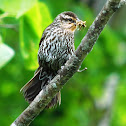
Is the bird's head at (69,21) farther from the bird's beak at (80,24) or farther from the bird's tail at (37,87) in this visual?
the bird's tail at (37,87)

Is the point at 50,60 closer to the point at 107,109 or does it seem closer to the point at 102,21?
the point at 102,21

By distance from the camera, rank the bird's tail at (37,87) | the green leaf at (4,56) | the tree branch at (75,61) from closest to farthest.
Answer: the tree branch at (75,61)
the green leaf at (4,56)
the bird's tail at (37,87)

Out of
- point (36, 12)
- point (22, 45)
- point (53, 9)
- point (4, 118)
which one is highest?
point (53, 9)

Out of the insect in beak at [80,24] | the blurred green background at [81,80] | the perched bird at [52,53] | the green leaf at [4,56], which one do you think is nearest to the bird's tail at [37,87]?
the perched bird at [52,53]

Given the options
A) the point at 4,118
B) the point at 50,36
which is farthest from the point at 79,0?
the point at 50,36

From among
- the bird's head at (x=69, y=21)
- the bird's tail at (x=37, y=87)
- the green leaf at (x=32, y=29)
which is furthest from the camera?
the bird's head at (x=69, y=21)

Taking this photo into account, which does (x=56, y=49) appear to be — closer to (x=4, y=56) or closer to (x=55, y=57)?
(x=55, y=57)

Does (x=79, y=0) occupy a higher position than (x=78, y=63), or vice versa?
(x=79, y=0)

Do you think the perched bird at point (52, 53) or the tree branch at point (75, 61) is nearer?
the tree branch at point (75, 61)
